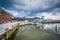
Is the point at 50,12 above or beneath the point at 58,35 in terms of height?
above

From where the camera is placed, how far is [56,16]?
289 centimetres

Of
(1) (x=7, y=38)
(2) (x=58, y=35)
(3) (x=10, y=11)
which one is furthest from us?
(2) (x=58, y=35)

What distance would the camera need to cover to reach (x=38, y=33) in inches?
108

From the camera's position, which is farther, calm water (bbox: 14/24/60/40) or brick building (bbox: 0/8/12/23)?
calm water (bbox: 14/24/60/40)

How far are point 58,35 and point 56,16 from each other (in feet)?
1.77

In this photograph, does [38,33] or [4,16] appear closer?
[4,16]

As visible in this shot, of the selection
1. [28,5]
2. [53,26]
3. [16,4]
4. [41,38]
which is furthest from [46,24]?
[16,4]

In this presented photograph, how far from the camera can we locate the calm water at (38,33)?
268cm

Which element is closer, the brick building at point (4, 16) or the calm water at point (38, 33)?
the brick building at point (4, 16)

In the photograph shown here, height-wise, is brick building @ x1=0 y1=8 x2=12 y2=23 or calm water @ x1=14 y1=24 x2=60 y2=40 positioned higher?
brick building @ x1=0 y1=8 x2=12 y2=23

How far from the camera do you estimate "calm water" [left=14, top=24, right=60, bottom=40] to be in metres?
2.68

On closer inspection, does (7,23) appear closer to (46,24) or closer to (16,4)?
(16,4)

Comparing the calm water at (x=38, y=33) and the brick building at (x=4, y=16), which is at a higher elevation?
the brick building at (x=4, y=16)

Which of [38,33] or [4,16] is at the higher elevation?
[4,16]
